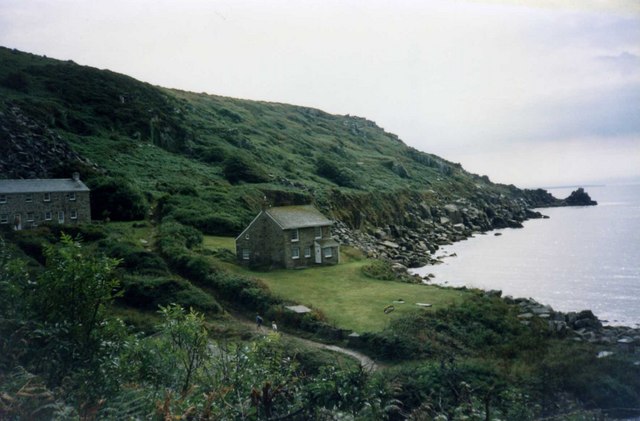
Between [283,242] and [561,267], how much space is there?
28529 mm

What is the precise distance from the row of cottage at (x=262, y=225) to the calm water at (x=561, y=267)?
37.4 feet

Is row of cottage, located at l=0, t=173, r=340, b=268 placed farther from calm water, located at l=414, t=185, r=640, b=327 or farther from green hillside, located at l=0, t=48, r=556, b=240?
Result: calm water, located at l=414, t=185, r=640, b=327

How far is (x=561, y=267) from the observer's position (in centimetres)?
5178

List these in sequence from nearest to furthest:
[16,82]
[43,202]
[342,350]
→ 1. [342,350]
2. [43,202]
3. [16,82]

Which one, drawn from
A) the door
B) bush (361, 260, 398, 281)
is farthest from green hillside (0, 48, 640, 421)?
the door

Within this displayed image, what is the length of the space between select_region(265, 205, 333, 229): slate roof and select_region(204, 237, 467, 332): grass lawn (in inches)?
131

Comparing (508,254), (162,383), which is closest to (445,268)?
(508,254)

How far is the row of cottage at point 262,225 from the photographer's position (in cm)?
3938

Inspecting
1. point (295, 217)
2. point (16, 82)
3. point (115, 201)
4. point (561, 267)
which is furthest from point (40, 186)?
point (561, 267)

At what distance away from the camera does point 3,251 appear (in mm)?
12000

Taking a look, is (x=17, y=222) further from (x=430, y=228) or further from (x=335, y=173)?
(x=335, y=173)

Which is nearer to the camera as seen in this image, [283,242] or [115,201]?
[283,242]

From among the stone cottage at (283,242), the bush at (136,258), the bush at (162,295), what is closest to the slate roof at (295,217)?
the stone cottage at (283,242)

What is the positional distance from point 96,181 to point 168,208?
670cm
